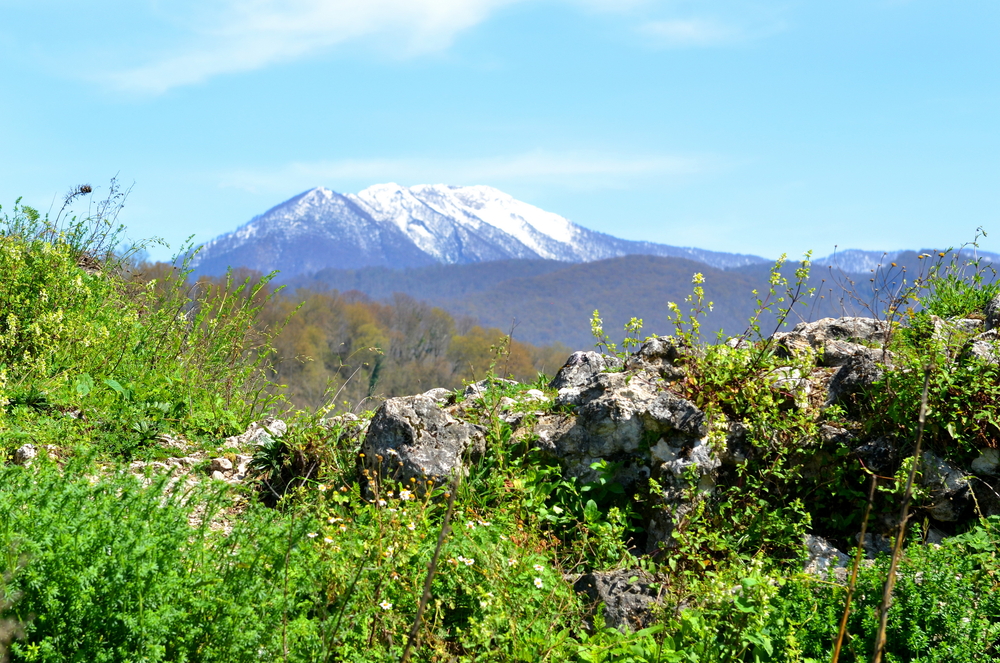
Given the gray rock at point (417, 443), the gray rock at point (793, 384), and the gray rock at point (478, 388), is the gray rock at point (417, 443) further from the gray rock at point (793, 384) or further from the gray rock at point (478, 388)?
the gray rock at point (793, 384)

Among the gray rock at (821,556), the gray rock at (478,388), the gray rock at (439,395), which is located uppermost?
the gray rock at (478,388)

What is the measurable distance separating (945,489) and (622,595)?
2.06 meters

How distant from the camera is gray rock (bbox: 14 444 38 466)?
5.11 meters

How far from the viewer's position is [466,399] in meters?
6.02

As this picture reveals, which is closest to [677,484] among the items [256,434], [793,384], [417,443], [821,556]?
[821,556]

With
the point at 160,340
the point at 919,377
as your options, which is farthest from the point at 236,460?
the point at 919,377

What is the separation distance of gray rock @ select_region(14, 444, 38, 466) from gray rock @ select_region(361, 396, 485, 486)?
89.5 inches

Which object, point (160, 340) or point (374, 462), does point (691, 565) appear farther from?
point (160, 340)

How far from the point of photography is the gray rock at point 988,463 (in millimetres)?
4348

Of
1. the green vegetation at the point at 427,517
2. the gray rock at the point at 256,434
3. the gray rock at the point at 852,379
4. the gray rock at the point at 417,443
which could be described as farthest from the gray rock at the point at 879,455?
the gray rock at the point at 256,434

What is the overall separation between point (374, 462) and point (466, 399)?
1207 mm

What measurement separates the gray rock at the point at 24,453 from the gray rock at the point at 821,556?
5.00 meters

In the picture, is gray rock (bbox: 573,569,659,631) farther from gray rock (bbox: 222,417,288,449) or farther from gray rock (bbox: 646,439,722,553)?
gray rock (bbox: 222,417,288,449)

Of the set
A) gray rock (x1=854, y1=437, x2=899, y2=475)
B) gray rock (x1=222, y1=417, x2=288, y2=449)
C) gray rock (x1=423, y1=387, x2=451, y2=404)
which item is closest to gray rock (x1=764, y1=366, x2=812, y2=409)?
gray rock (x1=854, y1=437, x2=899, y2=475)
